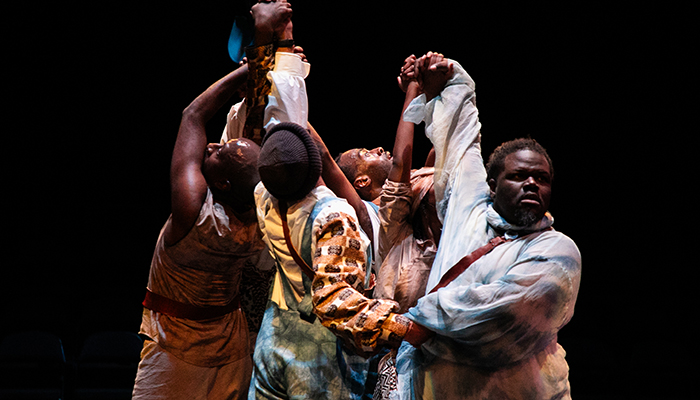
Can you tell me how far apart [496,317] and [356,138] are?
3.33 metres

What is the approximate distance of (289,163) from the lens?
5.86 feet

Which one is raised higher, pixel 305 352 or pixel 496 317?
pixel 496 317

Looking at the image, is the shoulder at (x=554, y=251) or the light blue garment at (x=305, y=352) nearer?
the shoulder at (x=554, y=251)

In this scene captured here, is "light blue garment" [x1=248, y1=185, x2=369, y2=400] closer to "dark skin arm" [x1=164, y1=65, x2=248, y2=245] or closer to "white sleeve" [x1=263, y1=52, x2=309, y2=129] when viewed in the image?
"white sleeve" [x1=263, y1=52, x2=309, y2=129]

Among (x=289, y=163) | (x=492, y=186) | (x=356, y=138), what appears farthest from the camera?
(x=356, y=138)

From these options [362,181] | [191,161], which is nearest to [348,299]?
[191,161]

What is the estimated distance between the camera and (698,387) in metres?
4.62

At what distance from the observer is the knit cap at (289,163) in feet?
5.89

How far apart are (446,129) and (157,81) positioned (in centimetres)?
344

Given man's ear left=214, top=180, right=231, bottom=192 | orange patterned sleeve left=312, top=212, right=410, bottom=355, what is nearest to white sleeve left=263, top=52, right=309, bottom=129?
Result: man's ear left=214, top=180, right=231, bottom=192

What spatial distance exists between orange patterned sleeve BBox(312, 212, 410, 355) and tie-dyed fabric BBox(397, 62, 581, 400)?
12 centimetres

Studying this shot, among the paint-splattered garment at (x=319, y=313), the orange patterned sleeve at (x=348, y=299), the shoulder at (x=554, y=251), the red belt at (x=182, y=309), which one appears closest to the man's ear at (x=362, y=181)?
the red belt at (x=182, y=309)

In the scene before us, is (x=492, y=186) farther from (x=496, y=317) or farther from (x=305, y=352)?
(x=305, y=352)

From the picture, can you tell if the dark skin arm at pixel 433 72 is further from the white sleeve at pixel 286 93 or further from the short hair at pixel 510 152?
the white sleeve at pixel 286 93
